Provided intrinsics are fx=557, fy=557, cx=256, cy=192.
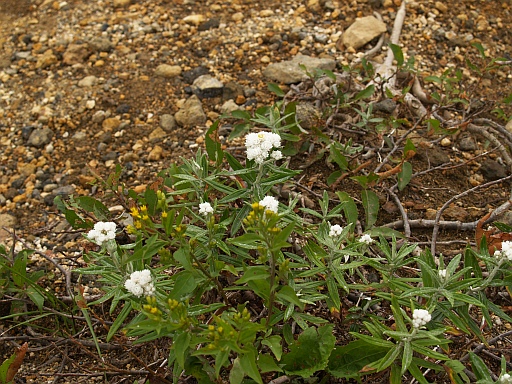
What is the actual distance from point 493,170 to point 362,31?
1556 millimetres

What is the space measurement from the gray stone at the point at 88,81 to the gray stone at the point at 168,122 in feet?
2.32

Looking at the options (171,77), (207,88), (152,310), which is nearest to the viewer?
(152,310)

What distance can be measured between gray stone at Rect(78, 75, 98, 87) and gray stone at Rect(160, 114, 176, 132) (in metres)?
0.71

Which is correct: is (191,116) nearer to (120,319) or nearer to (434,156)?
(434,156)

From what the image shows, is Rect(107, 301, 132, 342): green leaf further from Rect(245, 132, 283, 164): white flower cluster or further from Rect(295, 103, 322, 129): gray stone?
Rect(295, 103, 322, 129): gray stone

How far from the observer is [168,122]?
395cm

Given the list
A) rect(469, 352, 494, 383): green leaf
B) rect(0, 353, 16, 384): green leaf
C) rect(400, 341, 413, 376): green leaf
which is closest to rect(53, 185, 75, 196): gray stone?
rect(0, 353, 16, 384): green leaf

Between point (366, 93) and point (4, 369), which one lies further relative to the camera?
point (366, 93)

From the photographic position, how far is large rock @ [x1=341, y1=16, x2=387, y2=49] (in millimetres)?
4305

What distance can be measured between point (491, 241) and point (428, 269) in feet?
1.58

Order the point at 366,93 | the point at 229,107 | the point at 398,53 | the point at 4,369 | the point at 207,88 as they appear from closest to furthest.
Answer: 1. the point at 4,369
2. the point at 366,93
3. the point at 398,53
4. the point at 229,107
5. the point at 207,88

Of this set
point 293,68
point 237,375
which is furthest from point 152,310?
point 293,68

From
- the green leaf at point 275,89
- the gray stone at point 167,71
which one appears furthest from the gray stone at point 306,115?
the gray stone at point 167,71

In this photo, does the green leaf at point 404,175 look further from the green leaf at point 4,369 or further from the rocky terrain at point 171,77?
the green leaf at point 4,369
